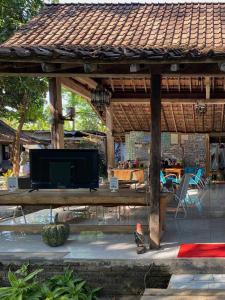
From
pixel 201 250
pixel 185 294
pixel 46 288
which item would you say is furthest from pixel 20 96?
pixel 185 294

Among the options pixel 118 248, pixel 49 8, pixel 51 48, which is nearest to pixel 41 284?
pixel 118 248

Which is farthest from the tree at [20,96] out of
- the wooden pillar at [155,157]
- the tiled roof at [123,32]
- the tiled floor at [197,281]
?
the tiled floor at [197,281]

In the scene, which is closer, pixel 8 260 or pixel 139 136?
pixel 8 260

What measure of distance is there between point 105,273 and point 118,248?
0.61 metres

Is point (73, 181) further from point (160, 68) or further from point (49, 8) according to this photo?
point (49, 8)

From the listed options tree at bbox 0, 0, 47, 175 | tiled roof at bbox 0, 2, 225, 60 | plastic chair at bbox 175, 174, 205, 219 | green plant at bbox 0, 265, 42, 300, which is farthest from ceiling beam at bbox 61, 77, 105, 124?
green plant at bbox 0, 265, 42, 300

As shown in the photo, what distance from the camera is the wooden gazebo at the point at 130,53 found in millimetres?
4984

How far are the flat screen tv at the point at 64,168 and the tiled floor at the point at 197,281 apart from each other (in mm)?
2076

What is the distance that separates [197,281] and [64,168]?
8.60 ft

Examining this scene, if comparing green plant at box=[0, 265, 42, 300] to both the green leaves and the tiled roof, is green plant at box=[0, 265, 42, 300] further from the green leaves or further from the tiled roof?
the tiled roof

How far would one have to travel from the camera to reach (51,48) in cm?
509

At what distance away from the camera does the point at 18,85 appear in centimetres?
1220

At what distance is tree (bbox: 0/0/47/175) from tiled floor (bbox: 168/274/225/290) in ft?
26.9

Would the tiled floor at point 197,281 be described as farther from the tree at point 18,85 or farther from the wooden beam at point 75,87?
the tree at point 18,85
